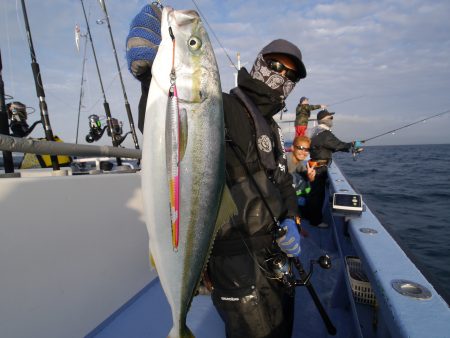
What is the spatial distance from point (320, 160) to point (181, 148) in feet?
18.6

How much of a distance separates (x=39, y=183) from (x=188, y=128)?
144cm

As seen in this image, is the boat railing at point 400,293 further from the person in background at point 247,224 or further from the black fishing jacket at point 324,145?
the black fishing jacket at point 324,145

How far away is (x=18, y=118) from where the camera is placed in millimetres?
4688

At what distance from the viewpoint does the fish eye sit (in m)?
1.17

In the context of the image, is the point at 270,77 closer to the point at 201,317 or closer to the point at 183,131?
the point at 183,131

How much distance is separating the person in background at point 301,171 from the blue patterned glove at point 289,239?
3692 millimetres

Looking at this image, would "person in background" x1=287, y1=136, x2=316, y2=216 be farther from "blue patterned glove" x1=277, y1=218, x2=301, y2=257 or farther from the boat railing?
"blue patterned glove" x1=277, y1=218, x2=301, y2=257

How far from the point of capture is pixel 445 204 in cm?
1046

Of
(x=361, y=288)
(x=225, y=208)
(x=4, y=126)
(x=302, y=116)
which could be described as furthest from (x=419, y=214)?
(x=4, y=126)

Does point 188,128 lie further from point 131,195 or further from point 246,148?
point 131,195

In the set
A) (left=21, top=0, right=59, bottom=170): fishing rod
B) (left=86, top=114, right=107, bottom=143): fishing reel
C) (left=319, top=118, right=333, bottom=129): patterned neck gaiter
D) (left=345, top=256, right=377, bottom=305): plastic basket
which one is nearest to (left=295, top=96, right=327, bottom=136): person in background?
(left=319, top=118, right=333, bottom=129): patterned neck gaiter

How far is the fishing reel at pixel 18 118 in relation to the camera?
4348 millimetres

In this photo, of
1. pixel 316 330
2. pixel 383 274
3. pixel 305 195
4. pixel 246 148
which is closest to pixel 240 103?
pixel 246 148

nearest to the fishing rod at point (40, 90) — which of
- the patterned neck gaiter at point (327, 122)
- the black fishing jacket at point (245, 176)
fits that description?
the black fishing jacket at point (245, 176)
